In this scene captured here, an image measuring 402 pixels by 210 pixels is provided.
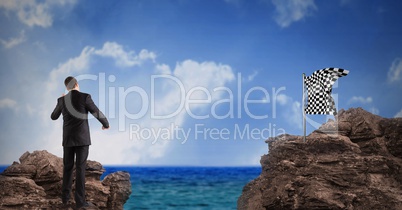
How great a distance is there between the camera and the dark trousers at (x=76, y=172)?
11109 mm

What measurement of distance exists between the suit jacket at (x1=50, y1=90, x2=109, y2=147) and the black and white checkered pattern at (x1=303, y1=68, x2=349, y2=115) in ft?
21.5

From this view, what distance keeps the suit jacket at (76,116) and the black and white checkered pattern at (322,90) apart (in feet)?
21.5

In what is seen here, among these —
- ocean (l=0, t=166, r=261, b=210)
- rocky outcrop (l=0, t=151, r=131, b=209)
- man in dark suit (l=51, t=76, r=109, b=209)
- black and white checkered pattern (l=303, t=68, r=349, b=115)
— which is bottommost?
ocean (l=0, t=166, r=261, b=210)

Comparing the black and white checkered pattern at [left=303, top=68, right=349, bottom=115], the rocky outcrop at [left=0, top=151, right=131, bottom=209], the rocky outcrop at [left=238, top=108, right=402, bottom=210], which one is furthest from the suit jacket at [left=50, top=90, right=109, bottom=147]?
the black and white checkered pattern at [left=303, top=68, right=349, bottom=115]

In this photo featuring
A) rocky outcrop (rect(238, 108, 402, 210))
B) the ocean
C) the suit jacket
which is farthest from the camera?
the ocean

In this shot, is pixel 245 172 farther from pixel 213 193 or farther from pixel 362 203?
pixel 362 203

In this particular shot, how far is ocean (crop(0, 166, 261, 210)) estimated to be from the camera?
4400 centimetres

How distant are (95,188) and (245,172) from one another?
6113 centimetres

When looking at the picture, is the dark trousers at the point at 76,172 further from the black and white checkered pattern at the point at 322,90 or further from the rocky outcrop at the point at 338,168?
the black and white checkered pattern at the point at 322,90

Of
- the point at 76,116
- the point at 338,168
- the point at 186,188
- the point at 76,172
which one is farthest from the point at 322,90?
the point at 186,188

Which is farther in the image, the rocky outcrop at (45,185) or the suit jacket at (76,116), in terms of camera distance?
the rocky outcrop at (45,185)

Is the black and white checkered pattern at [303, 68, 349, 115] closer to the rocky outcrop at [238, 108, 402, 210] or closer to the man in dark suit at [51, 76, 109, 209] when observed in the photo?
the rocky outcrop at [238, 108, 402, 210]

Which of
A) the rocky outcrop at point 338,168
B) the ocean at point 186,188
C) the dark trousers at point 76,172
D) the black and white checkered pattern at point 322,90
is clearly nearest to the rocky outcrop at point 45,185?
the dark trousers at point 76,172

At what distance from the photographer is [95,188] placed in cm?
1235
